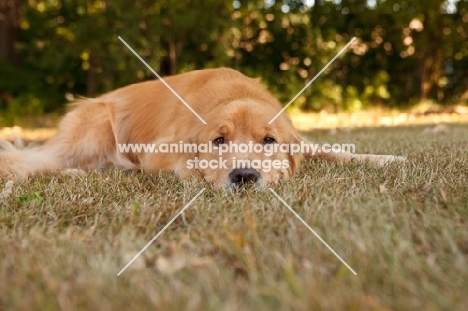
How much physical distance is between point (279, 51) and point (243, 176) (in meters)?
8.86

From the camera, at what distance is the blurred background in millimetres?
9961

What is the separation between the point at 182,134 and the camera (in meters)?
3.63

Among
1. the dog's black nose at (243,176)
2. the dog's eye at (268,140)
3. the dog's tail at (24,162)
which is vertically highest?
the dog's eye at (268,140)

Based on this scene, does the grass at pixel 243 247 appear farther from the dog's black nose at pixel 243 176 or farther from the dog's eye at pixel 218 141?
the dog's eye at pixel 218 141

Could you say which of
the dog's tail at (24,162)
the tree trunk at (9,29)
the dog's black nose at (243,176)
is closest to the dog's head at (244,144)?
the dog's black nose at (243,176)

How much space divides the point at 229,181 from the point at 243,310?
4.75 ft

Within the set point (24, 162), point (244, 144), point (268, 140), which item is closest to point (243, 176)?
point (244, 144)

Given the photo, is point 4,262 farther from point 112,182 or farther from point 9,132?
point 9,132

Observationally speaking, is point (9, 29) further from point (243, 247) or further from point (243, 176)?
point (243, 247)

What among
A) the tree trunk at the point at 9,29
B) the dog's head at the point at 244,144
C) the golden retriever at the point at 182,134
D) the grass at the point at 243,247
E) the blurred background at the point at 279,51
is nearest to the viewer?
the grass at the point at 243,247

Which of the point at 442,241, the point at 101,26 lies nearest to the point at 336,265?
the point at 442,241

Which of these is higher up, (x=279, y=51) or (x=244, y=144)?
(x=244, y=144)

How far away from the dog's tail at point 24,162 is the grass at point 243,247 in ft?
2.56

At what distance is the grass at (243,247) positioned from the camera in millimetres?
1407
